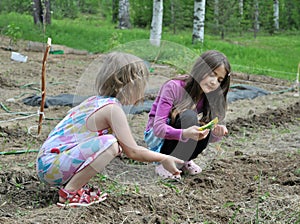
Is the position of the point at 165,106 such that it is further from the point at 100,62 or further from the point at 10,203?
the point at 10,203

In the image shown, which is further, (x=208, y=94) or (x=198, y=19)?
(x=198, y=19)

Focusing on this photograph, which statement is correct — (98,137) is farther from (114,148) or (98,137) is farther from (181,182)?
(181,182)

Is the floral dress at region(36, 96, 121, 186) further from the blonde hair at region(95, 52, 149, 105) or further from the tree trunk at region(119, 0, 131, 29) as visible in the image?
the tree trunk at region(119, 0, 131, 29)

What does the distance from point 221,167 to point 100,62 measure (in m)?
1.39

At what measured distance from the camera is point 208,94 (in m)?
3.08

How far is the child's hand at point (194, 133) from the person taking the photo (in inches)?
114

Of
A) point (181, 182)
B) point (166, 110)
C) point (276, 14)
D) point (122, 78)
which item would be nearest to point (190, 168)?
point (181, 182)

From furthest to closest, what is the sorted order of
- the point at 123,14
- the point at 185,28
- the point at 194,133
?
1. the point at 185,28
2. the point at 123,14
3. the point at 194,133

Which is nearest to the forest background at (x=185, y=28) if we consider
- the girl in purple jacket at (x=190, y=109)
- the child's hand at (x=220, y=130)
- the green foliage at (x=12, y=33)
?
the green foliage at (x=12, y=33)

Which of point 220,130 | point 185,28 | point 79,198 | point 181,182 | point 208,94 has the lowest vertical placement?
point 185,28

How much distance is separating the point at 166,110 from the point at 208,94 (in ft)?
0.99

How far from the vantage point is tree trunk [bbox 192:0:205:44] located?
1192 centimetres

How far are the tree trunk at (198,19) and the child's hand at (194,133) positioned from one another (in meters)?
9.39

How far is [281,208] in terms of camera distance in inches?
103
